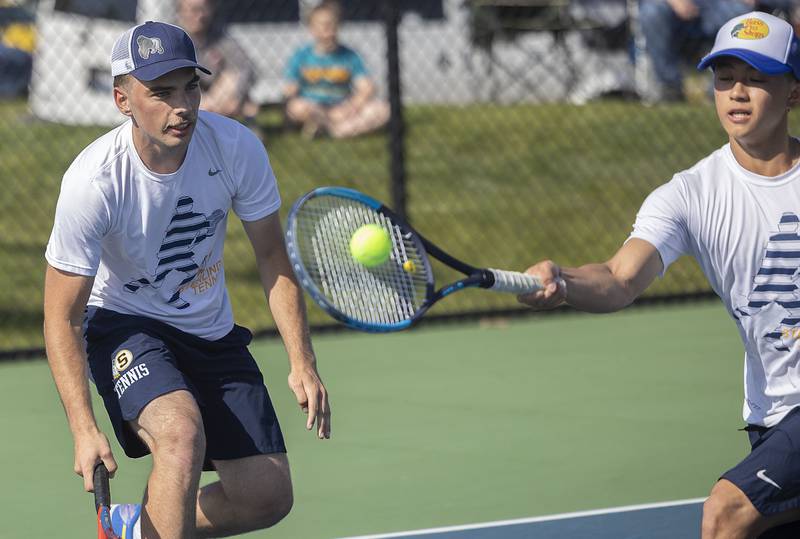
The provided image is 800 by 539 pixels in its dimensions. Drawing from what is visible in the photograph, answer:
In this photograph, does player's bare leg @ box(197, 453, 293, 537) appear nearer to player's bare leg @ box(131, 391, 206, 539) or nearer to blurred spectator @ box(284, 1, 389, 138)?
player's bare leg @ box(131, 391, 206, 539)

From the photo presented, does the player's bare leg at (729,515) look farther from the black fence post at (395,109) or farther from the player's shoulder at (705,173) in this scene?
the black fence post at (395,109)

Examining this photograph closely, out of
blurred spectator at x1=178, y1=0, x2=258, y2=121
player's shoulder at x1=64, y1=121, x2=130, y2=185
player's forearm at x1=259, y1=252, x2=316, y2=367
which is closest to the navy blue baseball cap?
player's shoulder at x1=64, y1=121, x2=130, y2=185

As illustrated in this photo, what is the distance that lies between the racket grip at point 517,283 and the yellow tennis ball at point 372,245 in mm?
660

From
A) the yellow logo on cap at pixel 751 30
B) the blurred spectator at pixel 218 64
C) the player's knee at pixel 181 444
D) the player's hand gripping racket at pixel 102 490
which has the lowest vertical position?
the player's hand gripping racket at pixel 102 490

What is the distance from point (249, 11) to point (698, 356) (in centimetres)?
545

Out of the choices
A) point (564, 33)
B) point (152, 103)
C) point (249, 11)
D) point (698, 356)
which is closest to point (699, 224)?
point (152, 103)

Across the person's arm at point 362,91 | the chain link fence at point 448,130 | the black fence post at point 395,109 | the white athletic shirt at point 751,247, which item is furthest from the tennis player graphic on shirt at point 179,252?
the person's arm at point 362,91

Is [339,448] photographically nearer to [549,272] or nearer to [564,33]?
[549,272]

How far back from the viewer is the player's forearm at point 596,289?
3953 mm

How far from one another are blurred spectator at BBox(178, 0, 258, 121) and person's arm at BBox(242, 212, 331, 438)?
5.51 metres

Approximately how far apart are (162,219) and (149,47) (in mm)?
478

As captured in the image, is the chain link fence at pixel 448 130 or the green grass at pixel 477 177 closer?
the green grass at pixel 477 177

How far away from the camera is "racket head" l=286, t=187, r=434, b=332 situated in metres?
4.45

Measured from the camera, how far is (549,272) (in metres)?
3.91
